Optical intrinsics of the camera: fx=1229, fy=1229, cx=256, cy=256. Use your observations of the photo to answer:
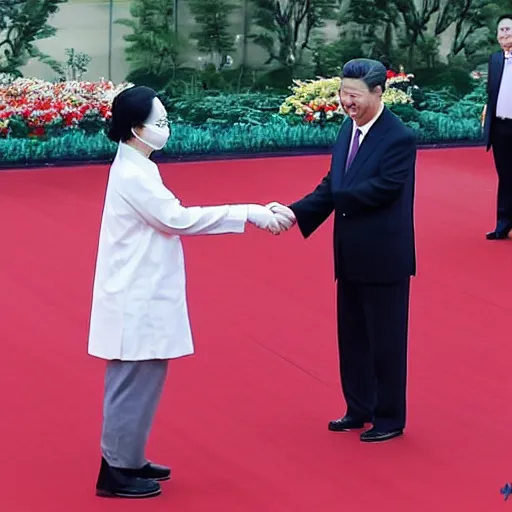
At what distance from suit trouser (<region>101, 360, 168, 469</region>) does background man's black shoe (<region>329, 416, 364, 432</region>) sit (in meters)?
0.99

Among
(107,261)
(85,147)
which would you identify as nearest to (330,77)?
(85,147)

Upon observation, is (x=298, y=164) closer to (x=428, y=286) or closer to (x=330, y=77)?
(x=330, y=77)

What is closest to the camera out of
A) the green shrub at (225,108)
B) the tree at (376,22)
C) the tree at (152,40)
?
the tree at (152,40)

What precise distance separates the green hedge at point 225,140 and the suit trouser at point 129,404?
25.9 ft

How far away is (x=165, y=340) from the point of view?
4070 millimetres

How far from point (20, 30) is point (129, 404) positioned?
27.2 feet

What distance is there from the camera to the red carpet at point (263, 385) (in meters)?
4.34

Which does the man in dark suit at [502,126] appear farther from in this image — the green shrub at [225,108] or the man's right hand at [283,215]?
the green shrub at [225,108]

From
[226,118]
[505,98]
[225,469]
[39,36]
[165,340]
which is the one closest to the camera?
[165,340]

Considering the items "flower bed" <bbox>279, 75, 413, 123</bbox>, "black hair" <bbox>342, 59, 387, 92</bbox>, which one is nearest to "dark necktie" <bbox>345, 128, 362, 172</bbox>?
"black hair" <bbox>342, 59, 387, 92</bbox>

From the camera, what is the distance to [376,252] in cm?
464

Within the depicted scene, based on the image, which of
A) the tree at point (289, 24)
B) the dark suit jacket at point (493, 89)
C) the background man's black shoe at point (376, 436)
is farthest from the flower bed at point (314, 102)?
the background man's black shoe at point (376, 436)

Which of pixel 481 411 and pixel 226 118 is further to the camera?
pixel 226 118

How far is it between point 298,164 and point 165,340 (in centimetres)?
838
